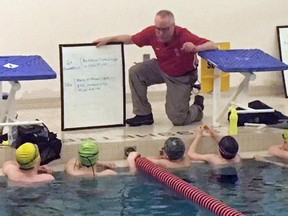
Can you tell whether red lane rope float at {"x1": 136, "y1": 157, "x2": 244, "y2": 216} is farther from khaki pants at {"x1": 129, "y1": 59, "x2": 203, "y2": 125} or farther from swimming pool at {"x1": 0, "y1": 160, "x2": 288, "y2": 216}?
khaki pants at {"x1": 129, "y1": 59, "x2": 203, "y2": 125}

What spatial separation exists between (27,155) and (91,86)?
1851 millimetres

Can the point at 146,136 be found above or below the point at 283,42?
below

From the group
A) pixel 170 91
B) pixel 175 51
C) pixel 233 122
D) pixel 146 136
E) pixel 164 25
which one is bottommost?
pixel 146 136

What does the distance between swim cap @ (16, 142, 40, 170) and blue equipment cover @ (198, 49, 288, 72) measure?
2263 millimetres

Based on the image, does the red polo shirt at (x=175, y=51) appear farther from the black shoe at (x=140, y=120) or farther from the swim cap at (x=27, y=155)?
the swim cap at (x=27, y=155)

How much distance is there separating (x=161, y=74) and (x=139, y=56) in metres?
1.90

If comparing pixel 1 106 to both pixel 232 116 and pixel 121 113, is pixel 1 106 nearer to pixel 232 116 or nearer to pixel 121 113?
pixel 121 113

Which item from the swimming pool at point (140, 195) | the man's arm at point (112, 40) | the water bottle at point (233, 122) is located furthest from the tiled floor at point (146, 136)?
the man's arm at point (112, 40)

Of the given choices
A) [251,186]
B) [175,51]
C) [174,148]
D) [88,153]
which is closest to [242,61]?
[175,51]

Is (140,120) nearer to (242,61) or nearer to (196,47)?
(196,47)

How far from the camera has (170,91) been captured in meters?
8.90

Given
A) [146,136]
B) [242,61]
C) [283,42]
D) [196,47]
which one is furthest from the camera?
[283,42]

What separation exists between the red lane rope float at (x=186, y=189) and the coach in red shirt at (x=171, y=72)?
4.38 feet

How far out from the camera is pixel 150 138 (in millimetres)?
8109
